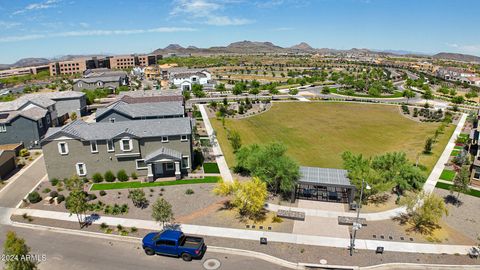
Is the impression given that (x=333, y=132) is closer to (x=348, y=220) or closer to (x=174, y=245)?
(x=348, y=220)

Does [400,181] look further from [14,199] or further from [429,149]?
[14,199]

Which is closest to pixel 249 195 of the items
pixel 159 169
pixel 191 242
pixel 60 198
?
pixel 191 242

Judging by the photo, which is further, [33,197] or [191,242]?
[33,197]

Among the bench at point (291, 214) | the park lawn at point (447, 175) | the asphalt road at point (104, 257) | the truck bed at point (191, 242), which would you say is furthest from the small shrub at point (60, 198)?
the park lawn at point (447, 175)

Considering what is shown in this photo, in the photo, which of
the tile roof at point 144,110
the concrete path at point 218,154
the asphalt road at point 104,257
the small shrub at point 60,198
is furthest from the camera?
the tile roof at point 144,110

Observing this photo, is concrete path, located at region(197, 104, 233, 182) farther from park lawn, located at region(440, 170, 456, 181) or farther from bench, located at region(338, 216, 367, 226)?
park lawn, located at region(440, 170, 456, 181)

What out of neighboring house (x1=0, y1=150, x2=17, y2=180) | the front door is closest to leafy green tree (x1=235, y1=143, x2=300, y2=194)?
the front door

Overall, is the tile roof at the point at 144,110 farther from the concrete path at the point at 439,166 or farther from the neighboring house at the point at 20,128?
the concrete path at the point at 439,166
